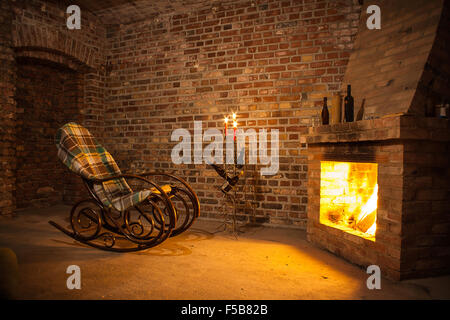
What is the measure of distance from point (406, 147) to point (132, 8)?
12.6 ft

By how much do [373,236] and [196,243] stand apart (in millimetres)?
1534

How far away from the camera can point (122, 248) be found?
2541mm

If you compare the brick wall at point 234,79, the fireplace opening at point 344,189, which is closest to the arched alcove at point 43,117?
the brick wall at point 234,79

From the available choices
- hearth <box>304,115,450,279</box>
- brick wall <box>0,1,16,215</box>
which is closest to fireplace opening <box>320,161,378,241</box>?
hearth <box>304,115,450,279</box>

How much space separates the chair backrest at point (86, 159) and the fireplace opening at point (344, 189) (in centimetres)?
191

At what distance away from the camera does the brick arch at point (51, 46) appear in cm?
358

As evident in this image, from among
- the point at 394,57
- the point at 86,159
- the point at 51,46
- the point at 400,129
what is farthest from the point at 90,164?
the point at 394,57

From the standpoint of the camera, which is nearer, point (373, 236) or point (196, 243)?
point (373, 236)

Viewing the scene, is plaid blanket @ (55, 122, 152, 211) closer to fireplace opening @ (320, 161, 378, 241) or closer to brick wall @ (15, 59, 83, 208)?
fireplace opening @ (320, 161, 378, 241)

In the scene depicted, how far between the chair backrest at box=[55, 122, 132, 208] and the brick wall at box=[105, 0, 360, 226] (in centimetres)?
123

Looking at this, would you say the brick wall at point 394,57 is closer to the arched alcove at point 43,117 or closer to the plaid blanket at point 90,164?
the plaid blanket at point 90,164

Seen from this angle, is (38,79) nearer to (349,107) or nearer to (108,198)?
(108,198)

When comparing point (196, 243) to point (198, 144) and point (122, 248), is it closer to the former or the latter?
point (122, 248)
